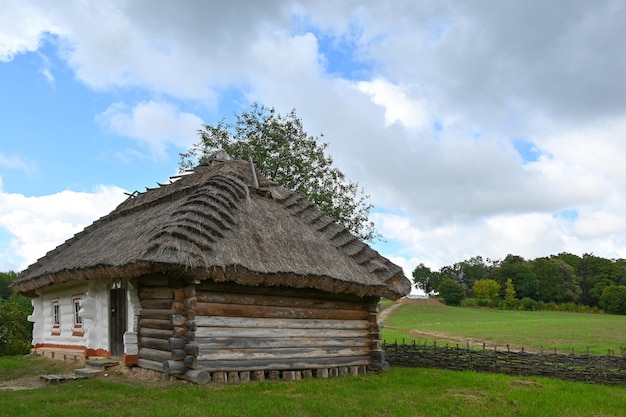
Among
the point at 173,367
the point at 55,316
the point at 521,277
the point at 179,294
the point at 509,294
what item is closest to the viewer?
the point at 173,367

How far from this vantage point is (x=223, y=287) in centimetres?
1284

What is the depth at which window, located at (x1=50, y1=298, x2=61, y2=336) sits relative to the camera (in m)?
17.8

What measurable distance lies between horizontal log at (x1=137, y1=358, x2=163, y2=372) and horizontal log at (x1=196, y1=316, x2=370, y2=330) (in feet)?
4.14

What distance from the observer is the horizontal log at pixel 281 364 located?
12377 mm

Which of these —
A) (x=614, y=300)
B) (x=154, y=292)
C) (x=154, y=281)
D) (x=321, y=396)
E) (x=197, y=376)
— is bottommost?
(x=614, y=300)

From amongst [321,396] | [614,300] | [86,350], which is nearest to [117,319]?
[86,350]

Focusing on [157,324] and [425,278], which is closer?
[157,324]

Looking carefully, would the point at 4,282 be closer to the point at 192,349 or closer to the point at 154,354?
the point at 154,354

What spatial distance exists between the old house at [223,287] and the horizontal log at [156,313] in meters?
0.02

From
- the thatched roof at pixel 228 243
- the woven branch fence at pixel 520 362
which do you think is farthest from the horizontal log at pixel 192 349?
the woven branch fence at pixel 520 362

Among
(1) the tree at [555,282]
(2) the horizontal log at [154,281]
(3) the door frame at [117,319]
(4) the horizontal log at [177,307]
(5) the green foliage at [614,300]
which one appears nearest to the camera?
(4) the horizontal log at [177,307]

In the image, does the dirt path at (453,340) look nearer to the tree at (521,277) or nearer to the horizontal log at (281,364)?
the horizontal log at (281,364)

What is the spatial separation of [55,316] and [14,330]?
23.0ft

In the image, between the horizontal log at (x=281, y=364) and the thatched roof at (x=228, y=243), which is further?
the horizontal log at (x=281, y=364)
